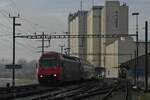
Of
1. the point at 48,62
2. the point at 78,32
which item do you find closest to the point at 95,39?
the point at 78,32

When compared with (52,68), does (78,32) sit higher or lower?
higher

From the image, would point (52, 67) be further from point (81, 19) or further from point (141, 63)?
point (81, 19)

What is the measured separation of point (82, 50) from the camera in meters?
188

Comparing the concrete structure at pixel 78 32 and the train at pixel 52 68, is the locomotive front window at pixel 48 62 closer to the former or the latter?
the train at pixel 52 68

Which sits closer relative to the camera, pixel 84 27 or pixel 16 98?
pixel 16 98

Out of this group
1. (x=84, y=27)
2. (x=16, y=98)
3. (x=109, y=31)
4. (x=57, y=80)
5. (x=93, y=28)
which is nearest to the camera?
(x=16, y=98)

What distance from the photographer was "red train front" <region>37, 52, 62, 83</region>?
177ft

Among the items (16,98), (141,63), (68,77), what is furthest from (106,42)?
(16,98)

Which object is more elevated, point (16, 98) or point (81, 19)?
point (81, 19)

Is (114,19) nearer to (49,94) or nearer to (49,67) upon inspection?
(49,67)

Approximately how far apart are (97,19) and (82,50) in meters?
14.0

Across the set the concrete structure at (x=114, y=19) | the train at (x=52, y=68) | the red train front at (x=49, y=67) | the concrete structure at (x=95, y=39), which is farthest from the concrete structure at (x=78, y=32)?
the red train front at (x=49, y=67)

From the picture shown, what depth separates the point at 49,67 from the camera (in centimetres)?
5503

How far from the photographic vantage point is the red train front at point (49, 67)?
2130 inches
